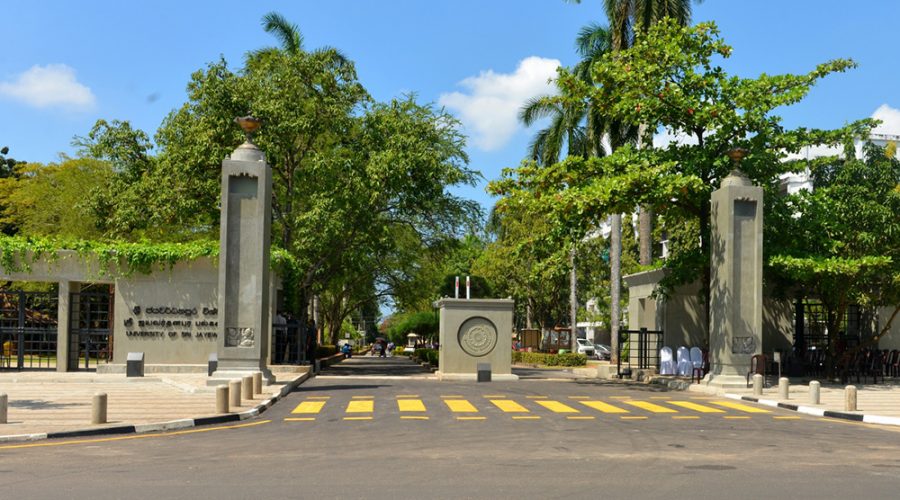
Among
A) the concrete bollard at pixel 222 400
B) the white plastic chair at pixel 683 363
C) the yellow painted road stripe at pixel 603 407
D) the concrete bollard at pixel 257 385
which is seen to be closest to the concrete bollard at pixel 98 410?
the concrete bollard at pixel 222 400

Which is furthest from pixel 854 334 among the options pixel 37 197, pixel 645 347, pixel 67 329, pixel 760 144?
pixel 37 197

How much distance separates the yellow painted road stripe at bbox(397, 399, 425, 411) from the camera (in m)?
19.0

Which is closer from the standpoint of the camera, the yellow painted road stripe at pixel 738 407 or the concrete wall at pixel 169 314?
the yellow painted road stripe at pixel 738 407

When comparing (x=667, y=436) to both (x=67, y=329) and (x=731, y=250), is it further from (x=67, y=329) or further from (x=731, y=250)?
(x=67, y=329)

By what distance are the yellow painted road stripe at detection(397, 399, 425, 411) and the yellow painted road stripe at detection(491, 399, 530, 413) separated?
5.52 ft

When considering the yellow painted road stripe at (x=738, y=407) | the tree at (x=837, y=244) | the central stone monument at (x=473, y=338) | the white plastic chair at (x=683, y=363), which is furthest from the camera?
the central stone monument at (x=473, y=338)

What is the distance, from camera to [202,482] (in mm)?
9594

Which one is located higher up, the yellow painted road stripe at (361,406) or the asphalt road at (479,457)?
the asphalt road at (479,457)

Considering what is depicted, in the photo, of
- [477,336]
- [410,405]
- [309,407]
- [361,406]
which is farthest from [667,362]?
[309,407]

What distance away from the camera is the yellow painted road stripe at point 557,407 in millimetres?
18594

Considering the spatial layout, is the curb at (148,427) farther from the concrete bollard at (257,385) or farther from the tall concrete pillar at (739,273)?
the tall concrete pillar at (739,273)

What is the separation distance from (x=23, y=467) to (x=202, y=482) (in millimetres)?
2673

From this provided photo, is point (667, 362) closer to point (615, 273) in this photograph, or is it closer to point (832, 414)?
point (615, 273)

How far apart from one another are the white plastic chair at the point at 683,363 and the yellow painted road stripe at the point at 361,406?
41.5 ft
